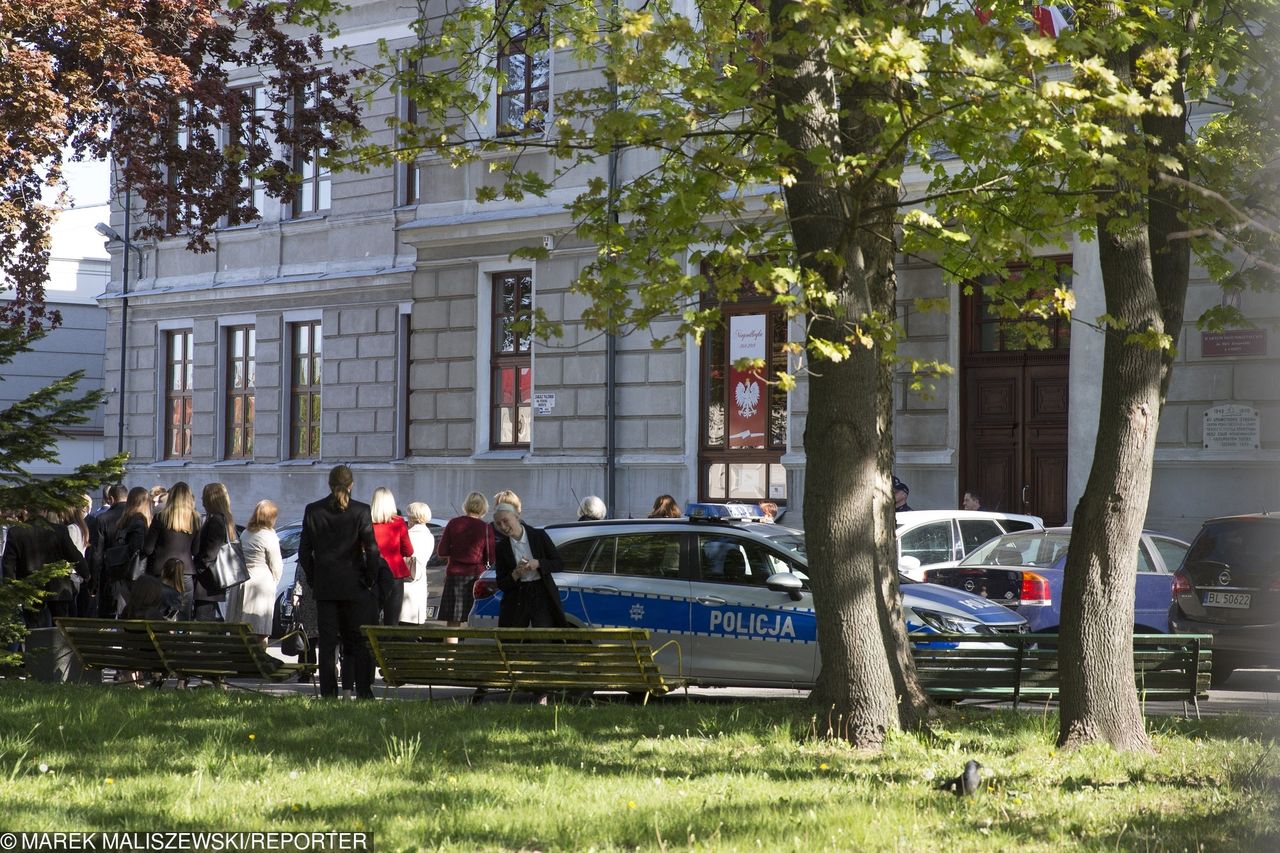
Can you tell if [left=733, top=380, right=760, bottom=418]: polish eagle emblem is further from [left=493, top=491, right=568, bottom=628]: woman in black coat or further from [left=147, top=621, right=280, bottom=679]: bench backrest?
[left=147, top=621, right=280, bottom=679]: bench backrest

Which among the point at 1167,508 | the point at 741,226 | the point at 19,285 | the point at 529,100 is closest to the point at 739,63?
the point at 741,226

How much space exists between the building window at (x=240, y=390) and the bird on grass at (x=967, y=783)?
26.2 meters

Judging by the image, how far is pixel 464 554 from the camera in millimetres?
14789

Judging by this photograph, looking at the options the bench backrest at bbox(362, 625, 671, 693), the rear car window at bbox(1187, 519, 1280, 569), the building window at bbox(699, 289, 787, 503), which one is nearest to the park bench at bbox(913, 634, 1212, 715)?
the bench backrest at bbox(362, 625, 671, 693)

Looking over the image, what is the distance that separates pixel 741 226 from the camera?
982 cm

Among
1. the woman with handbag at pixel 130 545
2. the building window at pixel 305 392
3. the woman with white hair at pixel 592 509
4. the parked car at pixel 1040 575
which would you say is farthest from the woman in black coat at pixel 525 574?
the building window at pixel 305 392

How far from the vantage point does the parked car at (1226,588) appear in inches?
552

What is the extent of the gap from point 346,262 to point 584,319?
70.1 feet

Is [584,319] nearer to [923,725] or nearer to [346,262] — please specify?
[923,725]

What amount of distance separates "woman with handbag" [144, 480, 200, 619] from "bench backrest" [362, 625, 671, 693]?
294cm

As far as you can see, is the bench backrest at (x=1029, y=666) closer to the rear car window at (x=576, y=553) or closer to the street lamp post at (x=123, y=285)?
the rear car window at (x=576, y=553)

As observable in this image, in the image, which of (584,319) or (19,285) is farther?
(19,285)

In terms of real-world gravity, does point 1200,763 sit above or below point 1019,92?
below

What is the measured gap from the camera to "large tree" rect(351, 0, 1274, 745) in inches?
330
